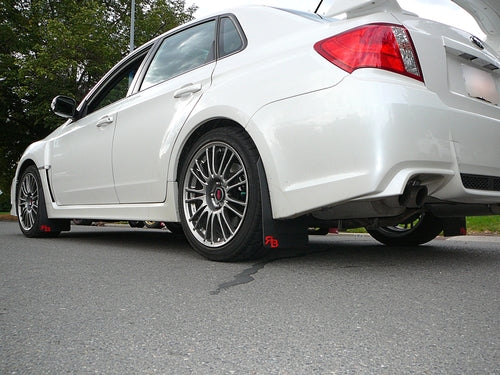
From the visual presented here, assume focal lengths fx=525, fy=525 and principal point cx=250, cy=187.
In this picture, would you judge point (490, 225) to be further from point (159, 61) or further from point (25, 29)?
point (25, 29)

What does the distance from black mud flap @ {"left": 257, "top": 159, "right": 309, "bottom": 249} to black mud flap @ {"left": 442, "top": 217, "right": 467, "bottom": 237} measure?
4.80 feet

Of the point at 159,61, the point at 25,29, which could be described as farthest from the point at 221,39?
the point at 25,29

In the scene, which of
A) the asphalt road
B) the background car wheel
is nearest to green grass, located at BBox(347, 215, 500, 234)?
the background car wheel

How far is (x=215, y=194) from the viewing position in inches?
135

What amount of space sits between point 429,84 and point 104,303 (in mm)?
1991

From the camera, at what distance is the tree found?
58.0 ft

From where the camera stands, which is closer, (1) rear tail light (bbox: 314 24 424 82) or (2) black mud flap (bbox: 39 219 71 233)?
(1) rear tail light (bbox: 314 24 424 82)

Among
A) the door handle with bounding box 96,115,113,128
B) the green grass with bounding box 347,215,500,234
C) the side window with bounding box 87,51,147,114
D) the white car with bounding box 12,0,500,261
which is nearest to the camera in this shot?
the white car with bounding box 12,0,500,261

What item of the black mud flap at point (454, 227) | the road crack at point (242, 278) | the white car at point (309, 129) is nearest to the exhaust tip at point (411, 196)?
the white car at point (309, 129)

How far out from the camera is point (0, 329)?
1850 mm

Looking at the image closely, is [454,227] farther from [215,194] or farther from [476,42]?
[215,194]

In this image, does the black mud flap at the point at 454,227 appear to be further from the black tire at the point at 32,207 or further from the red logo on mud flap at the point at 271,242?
the black tire at the point at 32,207

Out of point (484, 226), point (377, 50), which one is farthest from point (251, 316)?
point (484, 226)

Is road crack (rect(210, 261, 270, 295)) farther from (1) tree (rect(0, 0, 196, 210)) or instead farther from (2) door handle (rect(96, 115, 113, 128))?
(1) tree (rect(0, 0, 196, 210))
